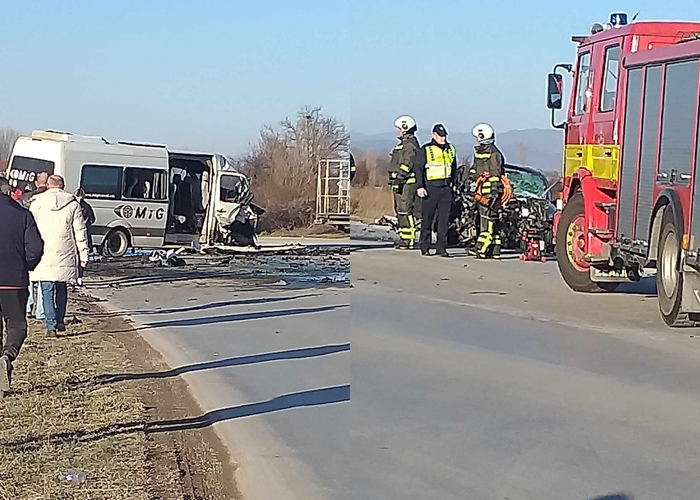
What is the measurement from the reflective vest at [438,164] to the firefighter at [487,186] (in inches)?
22.0

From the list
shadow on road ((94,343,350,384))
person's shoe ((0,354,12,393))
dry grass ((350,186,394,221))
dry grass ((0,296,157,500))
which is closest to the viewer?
dry grass ((0,296,157,500))

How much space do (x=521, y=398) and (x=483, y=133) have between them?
11.7 metres

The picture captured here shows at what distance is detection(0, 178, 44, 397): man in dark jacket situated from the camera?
822cm

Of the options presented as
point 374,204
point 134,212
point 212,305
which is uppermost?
point 374,204

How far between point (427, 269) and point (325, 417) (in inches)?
380

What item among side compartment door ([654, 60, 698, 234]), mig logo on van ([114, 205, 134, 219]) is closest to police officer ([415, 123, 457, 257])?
side compartment door ([654, 60, 698, 234])

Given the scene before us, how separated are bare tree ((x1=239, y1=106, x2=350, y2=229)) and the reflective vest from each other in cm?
1051

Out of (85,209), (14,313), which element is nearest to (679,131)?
(14,313)

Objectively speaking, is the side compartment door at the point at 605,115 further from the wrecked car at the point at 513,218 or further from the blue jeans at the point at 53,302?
the blue jeans at the point at 53,302

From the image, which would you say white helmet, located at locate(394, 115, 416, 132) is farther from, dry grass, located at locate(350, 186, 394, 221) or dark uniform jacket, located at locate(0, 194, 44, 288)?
dark uniform jacket, located at locate(0, 194, 44, 288)

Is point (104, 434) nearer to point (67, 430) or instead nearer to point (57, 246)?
point (67, 430)

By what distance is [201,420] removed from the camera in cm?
766

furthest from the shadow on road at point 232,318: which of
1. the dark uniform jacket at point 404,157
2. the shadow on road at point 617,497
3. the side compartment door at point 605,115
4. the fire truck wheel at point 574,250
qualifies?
the shadow on road at point 617,497

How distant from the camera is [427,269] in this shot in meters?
17.3
